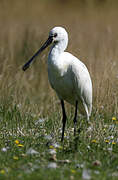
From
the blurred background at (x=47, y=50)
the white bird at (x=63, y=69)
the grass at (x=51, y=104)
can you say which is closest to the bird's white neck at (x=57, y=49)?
the white bird at (x=63, y=69)

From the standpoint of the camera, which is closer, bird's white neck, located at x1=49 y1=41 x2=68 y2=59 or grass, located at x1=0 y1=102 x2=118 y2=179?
grass, located at x1=0 y1=102 x2=118 y2=179

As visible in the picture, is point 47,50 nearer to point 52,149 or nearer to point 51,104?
point 51,104

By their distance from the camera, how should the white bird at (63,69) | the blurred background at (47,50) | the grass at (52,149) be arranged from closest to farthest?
the grass at (52,149) < the white bird at (63,69) < the blurred background at (47,50)

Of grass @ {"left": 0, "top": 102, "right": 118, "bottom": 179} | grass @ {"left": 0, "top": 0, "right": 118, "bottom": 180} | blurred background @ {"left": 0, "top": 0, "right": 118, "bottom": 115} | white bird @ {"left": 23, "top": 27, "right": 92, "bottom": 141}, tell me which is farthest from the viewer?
blurred background @ {"left": 0, "top": 0, "right": 118, "bottom": 115}

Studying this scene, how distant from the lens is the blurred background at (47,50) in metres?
7.84

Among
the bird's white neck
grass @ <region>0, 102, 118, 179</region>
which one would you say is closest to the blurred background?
grass @ <region>0, 102, 118, 179</region>

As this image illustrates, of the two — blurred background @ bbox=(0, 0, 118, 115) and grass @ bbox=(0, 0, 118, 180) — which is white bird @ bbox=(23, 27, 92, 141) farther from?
blurred background @ bbox=(0, 0, 118, 115)

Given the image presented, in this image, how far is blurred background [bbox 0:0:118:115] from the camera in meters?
7.84

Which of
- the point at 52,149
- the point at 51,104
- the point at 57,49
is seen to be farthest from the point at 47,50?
the point at 52,149

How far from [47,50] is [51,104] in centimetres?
226

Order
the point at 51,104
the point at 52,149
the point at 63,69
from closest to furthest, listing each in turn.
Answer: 1. the point at 52,149
2. the point at 63,69
3. the point at 51,104

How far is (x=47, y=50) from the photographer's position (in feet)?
33.1

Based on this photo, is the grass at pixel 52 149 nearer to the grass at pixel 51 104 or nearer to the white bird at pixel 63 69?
the grass at pixel 51 104

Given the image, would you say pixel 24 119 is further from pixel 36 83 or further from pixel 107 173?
pixel 36 83
